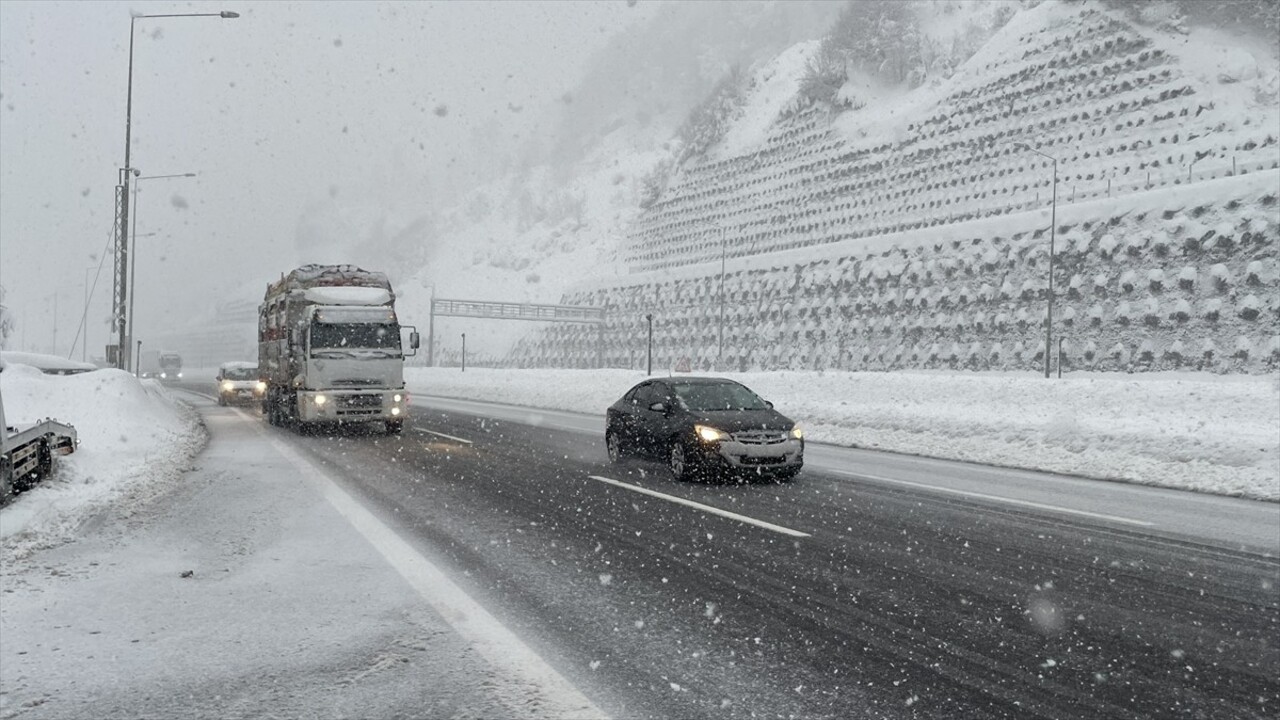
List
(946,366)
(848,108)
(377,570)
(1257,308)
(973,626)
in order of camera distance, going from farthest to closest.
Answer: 1. (848,108)
2. (946,366)
3. (1257,308)
4. (377,570)
5. (973,626)

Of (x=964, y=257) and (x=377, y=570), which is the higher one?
(x=964, y=257)

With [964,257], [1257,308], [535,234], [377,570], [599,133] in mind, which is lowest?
[377,570]

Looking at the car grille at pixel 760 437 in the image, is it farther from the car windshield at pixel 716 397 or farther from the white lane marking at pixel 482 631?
the white lane marking at pixel 482 631

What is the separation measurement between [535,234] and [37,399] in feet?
431

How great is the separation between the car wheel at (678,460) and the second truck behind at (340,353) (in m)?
8.75

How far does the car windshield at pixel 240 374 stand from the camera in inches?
1364

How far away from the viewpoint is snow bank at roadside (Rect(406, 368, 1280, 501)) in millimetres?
13242

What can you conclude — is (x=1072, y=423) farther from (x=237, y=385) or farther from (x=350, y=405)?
(x=237, y=385)

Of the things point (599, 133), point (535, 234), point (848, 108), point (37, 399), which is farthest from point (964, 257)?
point (599, 133)

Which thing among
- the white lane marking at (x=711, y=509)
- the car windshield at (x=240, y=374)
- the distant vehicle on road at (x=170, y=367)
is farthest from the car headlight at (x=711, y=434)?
the distant vehicle on road at (x=170, y=367)

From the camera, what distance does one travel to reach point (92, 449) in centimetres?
1330

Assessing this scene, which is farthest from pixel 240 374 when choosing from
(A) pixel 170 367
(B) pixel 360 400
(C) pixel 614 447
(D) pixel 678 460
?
(A) pixel 170 367

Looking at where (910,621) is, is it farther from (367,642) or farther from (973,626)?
(367,642)

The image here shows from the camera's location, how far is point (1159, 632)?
5.16 meters
